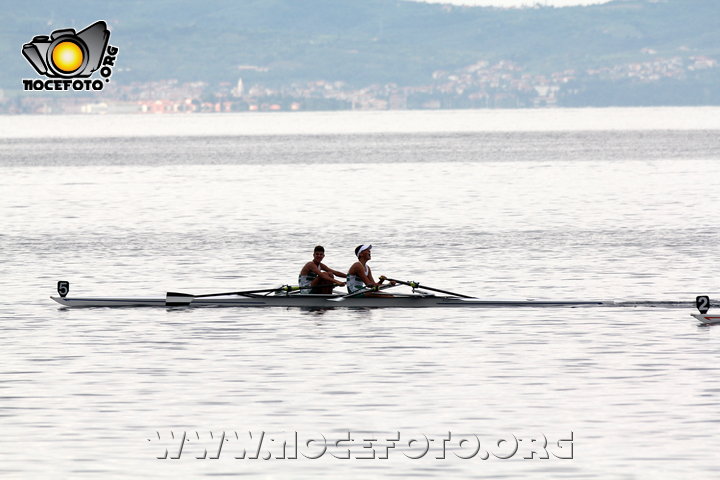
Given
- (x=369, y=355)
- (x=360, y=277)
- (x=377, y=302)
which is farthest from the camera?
(x=377, y=302)

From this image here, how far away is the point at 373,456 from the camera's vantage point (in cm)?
2125

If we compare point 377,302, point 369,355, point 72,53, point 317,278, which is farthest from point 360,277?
point 72,53

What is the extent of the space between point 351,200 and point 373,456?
75218 mm

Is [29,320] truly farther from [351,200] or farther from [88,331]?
[351,200]

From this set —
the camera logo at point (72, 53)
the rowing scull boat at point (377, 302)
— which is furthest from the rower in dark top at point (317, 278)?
the camera logo at point (72, 53)

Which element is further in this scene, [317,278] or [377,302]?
[377,302]

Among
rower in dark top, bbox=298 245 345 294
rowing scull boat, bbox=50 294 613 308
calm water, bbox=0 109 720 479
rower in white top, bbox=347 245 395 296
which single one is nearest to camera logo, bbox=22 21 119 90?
calm water, bbox=0 109 720 479

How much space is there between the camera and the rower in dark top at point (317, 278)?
1427 inches

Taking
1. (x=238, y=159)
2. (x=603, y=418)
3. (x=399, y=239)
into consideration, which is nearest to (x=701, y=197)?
(x=399, y=239)

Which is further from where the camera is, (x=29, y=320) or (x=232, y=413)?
(x=29, y=320)

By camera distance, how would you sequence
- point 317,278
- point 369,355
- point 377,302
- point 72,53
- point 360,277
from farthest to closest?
point 72,53 < point 377,302 < point 317,278 < point 360,277 < point 369,355

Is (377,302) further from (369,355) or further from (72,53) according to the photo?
(72,53)

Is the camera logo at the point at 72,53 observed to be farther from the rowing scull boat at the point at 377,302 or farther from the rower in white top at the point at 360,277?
the rower in white top at the point at 360,277

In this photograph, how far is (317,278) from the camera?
3647 centimetres
